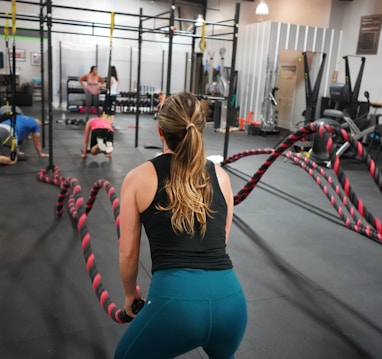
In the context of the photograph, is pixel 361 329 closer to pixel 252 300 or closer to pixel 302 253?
pixel 252 300

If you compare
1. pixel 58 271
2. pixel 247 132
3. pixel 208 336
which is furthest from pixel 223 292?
pixel 247 132

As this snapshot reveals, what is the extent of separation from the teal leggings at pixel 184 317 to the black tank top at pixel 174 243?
0.09ft

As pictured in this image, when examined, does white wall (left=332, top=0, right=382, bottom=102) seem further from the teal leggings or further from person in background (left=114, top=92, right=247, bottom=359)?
the teal leggings

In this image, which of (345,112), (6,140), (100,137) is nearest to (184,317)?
(6,140)

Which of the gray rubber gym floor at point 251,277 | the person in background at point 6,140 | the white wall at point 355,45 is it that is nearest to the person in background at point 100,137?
the gray rubber gym floor at point 251,277

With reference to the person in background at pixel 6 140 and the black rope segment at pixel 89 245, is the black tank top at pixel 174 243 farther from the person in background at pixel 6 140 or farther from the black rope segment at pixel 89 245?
the person in background at pixel 6 140

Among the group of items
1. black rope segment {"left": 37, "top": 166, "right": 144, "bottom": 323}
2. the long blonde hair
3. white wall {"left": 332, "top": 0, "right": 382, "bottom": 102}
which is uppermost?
white wall {"left": 332, "top": 0, "right": 382, "bottom": 102}

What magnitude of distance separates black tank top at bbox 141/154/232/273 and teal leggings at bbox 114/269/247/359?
3cm

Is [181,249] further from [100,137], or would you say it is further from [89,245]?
[100,137]

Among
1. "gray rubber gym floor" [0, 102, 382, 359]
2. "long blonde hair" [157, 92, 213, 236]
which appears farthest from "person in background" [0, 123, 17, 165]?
"long blonde hair" [157, 92, 213, 236]

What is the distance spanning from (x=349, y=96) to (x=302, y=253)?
18.3 ft

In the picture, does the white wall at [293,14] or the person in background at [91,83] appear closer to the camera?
the white wall at [293,14]

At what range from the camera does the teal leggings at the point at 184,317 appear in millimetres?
1269

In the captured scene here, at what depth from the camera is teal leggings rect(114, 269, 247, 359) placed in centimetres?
127
